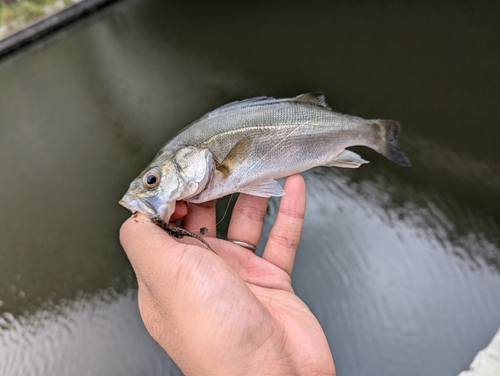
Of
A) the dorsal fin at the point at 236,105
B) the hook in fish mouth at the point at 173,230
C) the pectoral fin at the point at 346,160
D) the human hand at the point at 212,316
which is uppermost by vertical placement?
the pectoral fin at the point at 346,160

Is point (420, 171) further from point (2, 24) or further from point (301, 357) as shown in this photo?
point (2, 24)

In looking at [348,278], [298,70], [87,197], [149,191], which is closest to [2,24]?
[87,197]

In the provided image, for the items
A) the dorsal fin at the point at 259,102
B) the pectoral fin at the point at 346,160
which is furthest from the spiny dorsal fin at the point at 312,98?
the pectoral fin at the point at 346,160

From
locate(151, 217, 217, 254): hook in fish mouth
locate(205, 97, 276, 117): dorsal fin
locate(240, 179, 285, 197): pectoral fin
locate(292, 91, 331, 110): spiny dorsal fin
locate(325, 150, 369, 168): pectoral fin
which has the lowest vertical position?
locate(151, 217, 217, 254): hook in fish mouth

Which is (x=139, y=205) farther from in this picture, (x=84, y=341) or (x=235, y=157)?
(x=84, y=341)

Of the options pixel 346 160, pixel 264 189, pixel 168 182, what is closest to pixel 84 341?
pixel 168 182

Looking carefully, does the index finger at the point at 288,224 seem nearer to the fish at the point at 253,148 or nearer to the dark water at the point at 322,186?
the fish at the point at 253,148

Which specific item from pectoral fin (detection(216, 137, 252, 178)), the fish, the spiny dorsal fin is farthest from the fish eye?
the spiny dorsal fin

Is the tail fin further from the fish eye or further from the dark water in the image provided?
the fish eye
